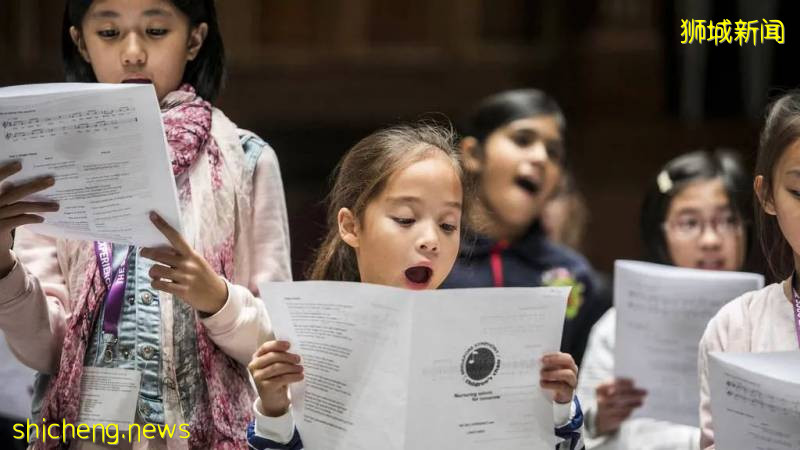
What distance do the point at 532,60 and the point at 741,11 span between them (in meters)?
1.19

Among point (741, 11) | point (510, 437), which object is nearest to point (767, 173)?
point (510, 437)

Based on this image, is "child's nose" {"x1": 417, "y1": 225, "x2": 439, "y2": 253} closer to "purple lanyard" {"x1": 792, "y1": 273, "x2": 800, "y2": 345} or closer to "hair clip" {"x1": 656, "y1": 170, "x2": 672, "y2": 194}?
"purple lanyard" {"x1": 792, "y1": 273, "x2": 800, "y2": 345}

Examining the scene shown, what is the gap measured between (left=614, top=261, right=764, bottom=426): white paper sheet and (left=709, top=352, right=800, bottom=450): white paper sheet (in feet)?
2.44

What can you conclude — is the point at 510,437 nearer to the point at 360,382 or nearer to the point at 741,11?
the point at 360,382

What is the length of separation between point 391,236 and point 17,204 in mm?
655

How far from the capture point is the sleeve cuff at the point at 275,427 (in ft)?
6.75

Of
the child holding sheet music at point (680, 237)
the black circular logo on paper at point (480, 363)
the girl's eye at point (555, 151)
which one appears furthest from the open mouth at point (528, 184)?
the black circular logo on paper at point (480, 363)

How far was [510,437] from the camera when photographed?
2.01 metres

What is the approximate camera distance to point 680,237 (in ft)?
10.5

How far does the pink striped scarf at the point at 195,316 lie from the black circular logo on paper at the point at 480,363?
→ 459mm

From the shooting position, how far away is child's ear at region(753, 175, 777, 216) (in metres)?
2.24

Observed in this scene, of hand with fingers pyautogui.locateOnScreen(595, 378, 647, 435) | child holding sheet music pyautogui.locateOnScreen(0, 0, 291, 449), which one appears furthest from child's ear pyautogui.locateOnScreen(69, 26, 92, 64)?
hand with fingers pyautogui.locateOnScreen(595, 378, 647, 435)

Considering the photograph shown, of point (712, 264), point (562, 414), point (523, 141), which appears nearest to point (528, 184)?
point (523, 141)

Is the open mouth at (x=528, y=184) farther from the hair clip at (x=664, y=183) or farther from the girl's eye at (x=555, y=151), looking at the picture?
the hair clip at (x=664, y=183)
